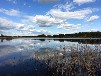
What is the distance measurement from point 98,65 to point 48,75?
650cm

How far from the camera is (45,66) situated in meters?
22.5

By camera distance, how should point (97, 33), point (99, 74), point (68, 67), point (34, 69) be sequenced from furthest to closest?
point (97, 33)
point (34, 69)
point (68, 67)
point (99, 74)

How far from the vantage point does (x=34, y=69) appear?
70.3 ft

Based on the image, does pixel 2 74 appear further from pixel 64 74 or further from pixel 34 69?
pixel 64 74

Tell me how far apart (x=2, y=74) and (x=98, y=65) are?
35.6ft

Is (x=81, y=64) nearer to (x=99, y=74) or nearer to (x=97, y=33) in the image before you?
(x=99, y=74)

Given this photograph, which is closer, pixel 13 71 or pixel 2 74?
pixel 2 74

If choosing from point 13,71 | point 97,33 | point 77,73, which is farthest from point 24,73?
point 97,33

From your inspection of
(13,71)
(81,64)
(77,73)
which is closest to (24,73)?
(13,71)

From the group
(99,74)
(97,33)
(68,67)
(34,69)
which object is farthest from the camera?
(97,33)

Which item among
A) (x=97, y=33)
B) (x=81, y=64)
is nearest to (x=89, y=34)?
(x=97, y=33)

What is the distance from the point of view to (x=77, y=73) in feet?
62.3

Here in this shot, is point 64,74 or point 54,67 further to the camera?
point 54,67

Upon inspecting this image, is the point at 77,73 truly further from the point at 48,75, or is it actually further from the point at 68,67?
the point at 48,75
